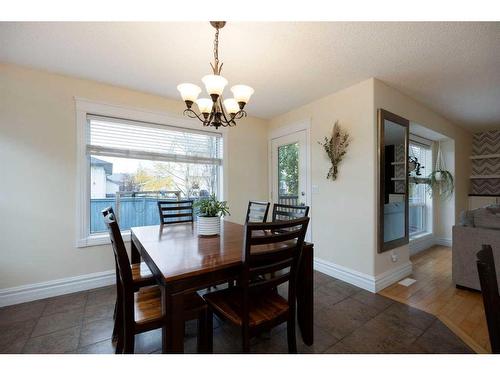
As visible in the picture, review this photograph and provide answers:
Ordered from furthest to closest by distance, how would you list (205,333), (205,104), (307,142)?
(307,142) < (205,104) < (205,333)

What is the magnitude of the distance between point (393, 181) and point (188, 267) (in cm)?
271

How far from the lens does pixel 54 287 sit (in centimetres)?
230

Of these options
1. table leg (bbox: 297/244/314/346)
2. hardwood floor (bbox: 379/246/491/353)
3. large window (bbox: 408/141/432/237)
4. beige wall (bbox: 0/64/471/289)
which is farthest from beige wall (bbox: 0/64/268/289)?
large window (bbox: 408/141/432/237)

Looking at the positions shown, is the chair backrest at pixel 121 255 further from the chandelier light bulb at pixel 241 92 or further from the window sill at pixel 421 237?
the window sill at pixel 421 237

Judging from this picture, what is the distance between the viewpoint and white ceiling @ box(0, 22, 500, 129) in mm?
1655

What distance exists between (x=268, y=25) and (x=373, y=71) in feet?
4.37

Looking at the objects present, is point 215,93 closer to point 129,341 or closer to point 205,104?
point 205,104

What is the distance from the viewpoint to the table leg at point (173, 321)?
103cm

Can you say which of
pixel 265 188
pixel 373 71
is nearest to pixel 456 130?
pixel 373 71

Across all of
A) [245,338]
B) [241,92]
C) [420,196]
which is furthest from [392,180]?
[245,338]

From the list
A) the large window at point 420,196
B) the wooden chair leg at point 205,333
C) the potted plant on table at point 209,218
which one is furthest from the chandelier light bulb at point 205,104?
the large window at point 420,196

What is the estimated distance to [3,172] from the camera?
83.1 inches

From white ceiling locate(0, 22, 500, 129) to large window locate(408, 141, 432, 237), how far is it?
4.46 feet
